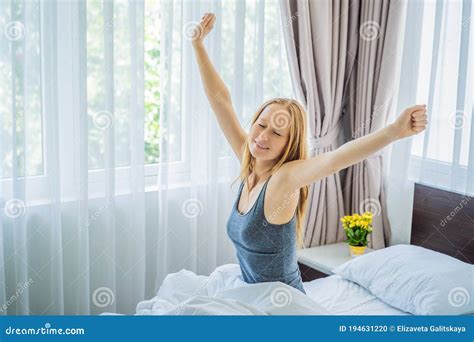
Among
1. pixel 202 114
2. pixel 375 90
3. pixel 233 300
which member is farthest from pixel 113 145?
pixel 375 90

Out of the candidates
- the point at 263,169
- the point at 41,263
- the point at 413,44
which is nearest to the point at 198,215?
the point at 41,263

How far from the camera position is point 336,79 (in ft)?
10.4

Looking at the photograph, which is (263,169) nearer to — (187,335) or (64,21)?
(187,335)

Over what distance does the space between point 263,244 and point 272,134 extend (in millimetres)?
330

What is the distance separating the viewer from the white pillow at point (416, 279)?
2.35 metres

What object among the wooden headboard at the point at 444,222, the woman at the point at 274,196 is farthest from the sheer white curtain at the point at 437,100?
the woman at the point at 274,196

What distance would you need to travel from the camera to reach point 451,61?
9.23 ft

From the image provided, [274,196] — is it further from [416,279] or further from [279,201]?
[416,279]

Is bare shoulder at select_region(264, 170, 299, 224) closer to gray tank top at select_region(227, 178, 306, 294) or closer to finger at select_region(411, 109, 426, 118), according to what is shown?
gray tank top at select_region(227, 178, 306, 294)

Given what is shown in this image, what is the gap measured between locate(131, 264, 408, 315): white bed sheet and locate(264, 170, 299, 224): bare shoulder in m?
0.20

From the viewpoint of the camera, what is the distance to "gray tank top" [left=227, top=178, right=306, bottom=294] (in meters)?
2.00

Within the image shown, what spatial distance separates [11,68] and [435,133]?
1752 millimetres

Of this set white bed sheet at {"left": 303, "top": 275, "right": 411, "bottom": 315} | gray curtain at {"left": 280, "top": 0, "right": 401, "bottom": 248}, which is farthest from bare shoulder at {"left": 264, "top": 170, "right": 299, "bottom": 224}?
gray curtain at {"left": 280, "top": 0, "right": 401, "bottom": 248}

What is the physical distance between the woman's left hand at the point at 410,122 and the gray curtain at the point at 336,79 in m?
1.40
